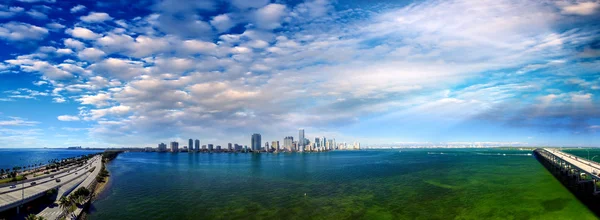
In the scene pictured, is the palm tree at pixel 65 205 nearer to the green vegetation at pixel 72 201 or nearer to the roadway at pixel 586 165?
the green vegetation at pixel 72 201

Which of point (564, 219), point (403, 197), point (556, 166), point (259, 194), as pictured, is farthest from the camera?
point (556, 166)

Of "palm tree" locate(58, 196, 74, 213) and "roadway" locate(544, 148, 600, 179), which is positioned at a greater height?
"palm tree" locate(58, 196, 74, 213)

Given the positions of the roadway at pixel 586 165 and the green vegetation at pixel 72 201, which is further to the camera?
the roadway at pixel 586 165

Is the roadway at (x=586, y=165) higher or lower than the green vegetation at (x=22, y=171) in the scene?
lower

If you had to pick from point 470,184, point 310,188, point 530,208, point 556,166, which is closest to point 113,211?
point 310,188

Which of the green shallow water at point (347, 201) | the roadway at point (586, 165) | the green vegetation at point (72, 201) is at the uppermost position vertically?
the green vegetation at point (72, 201)

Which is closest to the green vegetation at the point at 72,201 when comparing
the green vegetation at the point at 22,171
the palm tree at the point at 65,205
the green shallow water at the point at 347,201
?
the palm tree at the point at 65,205

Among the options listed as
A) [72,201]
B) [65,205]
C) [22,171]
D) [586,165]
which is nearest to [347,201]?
[65,205]

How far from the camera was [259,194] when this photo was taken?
57.9 meters

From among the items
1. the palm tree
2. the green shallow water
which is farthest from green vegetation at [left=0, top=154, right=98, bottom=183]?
the palm tree

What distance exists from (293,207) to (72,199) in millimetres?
34095

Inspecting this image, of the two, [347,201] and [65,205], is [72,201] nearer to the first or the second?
[65,205]

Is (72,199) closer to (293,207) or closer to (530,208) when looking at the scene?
(293,207)

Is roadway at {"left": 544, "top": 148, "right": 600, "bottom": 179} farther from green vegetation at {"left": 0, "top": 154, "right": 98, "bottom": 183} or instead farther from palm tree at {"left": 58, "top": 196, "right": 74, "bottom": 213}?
green vegetation at {"left": 0, "top": 154, "right": 98, "bottom": 183}
